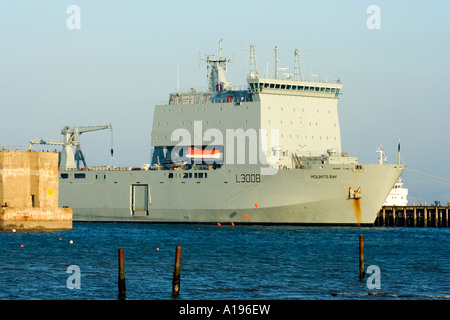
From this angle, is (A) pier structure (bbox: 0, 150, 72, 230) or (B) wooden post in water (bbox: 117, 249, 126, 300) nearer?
(B) wooden post in water (bbox: 117, 249, 126, 300)

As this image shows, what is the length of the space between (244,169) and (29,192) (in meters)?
14.1

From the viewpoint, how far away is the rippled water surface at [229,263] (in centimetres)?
2595

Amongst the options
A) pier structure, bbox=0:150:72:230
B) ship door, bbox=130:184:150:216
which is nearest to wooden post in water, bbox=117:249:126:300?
pier structure, bbox=0:150:72:230

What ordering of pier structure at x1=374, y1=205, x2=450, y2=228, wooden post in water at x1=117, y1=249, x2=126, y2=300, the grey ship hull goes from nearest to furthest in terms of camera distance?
wooden post in water at x1=117, y1=249, x2=126, y2=300 < the grey ship hull < pier structure at x1=374, y1=205, x2=450, y2=228

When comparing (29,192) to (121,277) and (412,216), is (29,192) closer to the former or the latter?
(121,277)

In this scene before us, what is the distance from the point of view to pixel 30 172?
152ft

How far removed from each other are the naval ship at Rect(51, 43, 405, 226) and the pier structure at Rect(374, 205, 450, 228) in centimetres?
1228

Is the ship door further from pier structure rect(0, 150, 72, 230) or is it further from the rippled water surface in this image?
pier structure rect(0, 150, 72, 230)

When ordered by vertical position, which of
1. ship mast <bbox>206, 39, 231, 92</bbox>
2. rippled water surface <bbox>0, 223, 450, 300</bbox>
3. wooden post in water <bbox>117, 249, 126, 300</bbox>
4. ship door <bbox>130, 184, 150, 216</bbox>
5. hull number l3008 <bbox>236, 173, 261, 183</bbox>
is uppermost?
ship mast <bbox>206, 39, 231, 92</bbox>

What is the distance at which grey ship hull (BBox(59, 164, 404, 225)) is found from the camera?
51531 millimetres

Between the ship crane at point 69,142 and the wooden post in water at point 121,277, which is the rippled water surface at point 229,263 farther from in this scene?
the ship crane at point 69,142

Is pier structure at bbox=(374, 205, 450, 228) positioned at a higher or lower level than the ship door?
lower
